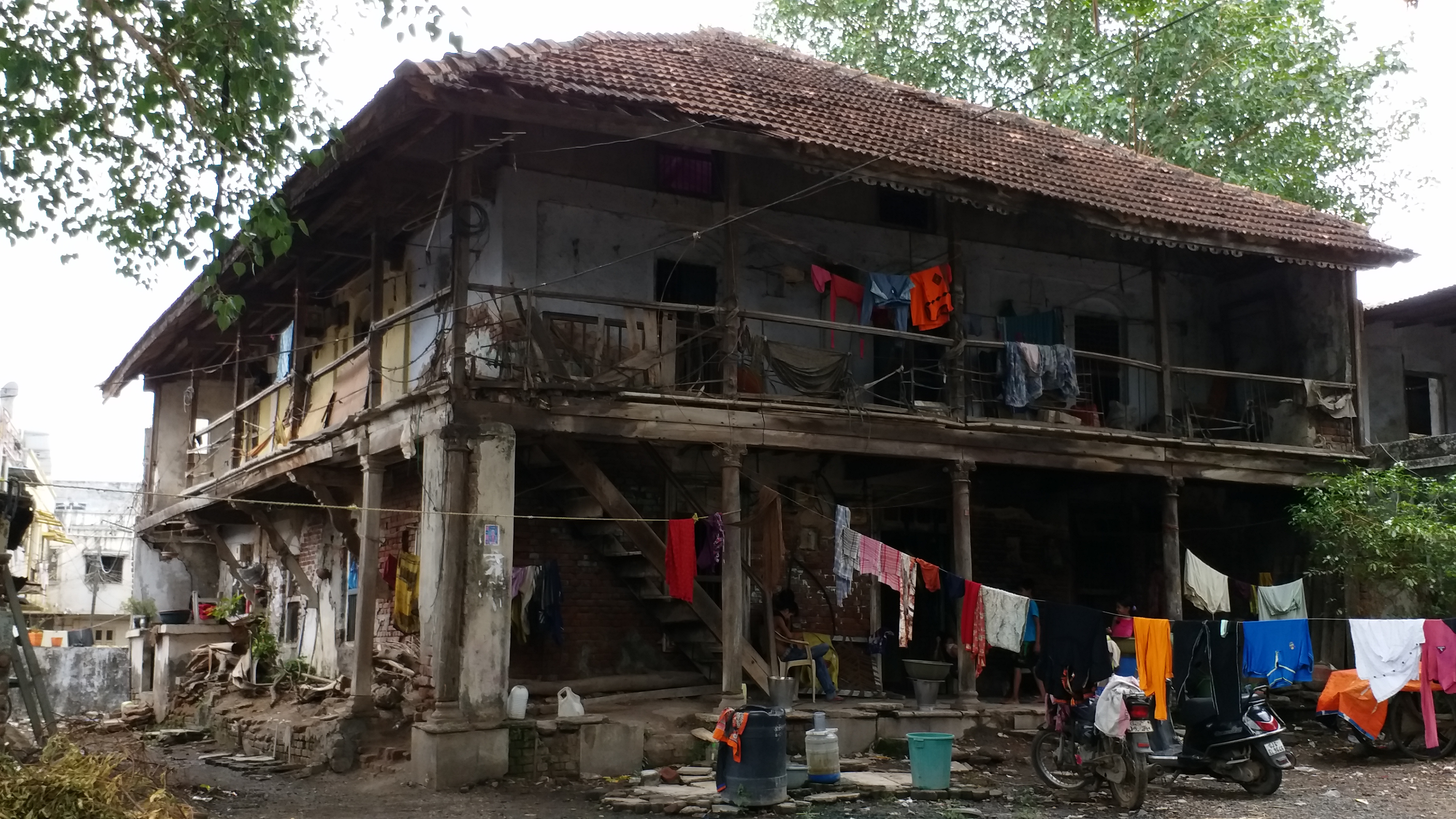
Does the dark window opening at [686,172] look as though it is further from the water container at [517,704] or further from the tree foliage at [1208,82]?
the tree foliage at [1208,82]

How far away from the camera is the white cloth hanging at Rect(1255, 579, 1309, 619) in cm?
1573

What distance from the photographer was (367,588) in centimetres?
1336

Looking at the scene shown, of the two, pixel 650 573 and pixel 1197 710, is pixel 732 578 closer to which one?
pixel 650 573

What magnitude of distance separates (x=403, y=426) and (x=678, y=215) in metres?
3.82

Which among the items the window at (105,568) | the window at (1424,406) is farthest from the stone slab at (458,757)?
the window at (105,568)

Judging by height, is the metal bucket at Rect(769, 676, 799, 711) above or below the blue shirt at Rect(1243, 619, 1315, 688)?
→ below

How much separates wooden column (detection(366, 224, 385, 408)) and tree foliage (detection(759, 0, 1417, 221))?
15.3m

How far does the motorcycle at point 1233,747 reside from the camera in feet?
35.7

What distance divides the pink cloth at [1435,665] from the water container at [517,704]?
8821 millimetres

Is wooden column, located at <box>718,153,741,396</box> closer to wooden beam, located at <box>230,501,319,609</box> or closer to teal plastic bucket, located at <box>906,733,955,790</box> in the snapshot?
teal plastic bucket, located at <box>906,733,955,790</box>

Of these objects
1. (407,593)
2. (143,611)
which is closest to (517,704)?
(407,593)

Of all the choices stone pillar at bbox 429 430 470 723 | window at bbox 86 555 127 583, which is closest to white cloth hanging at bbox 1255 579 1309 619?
stone pillar at bbox 429 430 470 723

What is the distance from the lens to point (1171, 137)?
25.8m

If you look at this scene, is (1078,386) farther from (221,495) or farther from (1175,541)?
(221,495)
